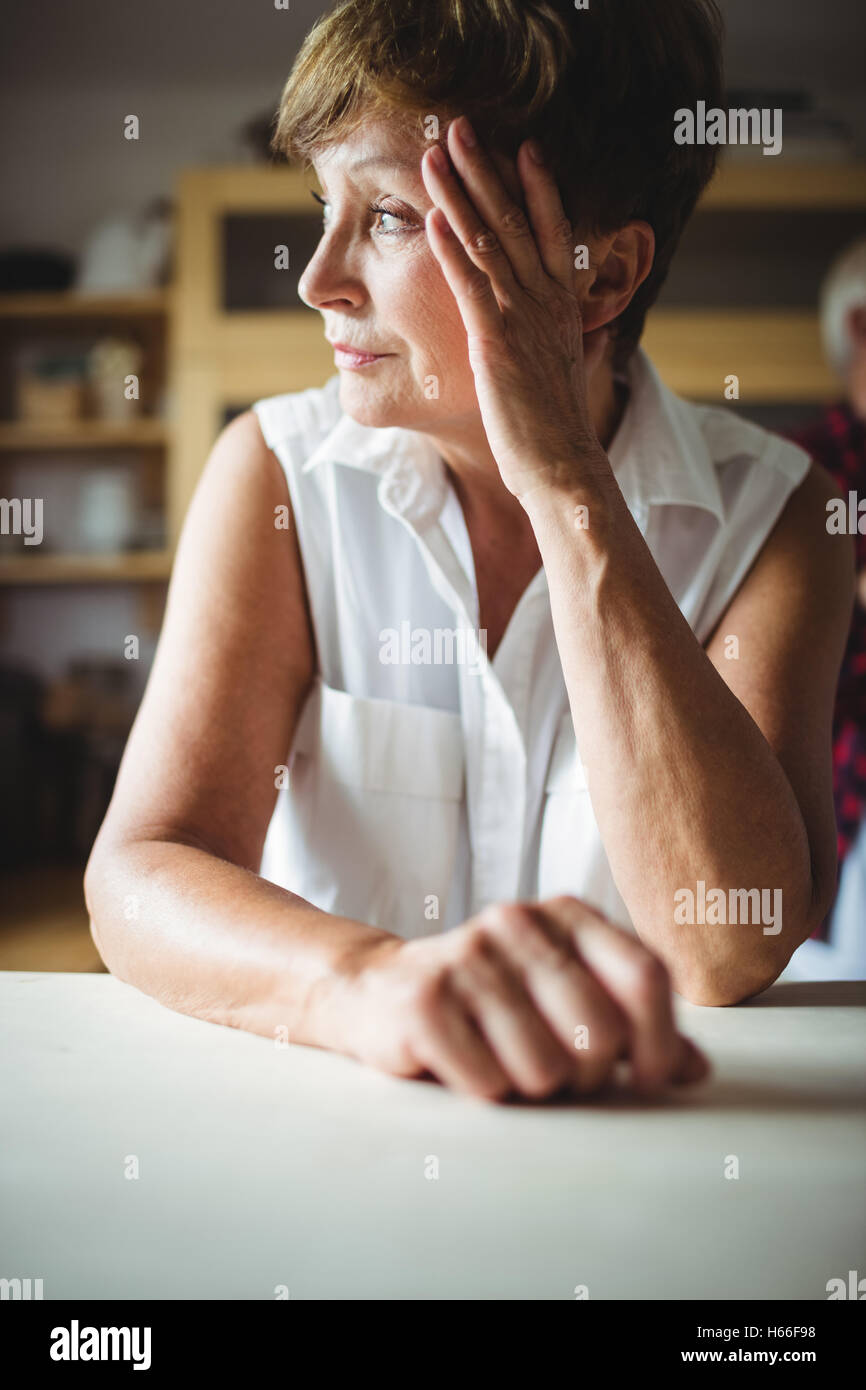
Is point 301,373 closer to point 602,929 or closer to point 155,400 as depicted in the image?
point 155,400

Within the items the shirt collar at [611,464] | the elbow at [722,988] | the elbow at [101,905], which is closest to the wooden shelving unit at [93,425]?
the shirt collar at [611,464]

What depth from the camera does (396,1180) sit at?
425 mm

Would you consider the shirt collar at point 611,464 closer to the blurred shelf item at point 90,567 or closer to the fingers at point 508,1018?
the fingers at point 508,1018

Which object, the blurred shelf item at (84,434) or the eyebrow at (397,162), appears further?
the blurred shelf item at (84,434)

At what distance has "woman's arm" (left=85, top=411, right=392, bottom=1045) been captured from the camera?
0.57 meters

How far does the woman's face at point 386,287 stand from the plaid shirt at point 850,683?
0.73 metres

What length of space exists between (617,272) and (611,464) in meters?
0.15

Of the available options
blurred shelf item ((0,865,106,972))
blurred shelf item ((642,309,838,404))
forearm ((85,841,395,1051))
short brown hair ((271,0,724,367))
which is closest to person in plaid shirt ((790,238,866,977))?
short brown hair ((271,0,724,367))

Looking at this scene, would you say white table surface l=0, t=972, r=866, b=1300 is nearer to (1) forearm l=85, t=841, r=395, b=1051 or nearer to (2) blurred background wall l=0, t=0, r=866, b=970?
(1) forearm l=85, t=841, r=395, b=1051

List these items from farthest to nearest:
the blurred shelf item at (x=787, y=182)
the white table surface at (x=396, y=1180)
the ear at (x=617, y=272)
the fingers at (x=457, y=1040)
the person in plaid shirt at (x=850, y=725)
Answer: the blurred shelf item at (x=787, y=182) → the person in plaid shirt at (x=850, y=725) → the ear at (x=617, y=272) → the fingers at (x=457, y=1040) → the white table surface at (x=396, y=1180)

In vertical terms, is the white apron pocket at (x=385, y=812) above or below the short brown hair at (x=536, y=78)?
below

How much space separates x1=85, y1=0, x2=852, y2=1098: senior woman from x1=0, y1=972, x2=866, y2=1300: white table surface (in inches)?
1.2

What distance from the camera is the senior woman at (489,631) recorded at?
56 centimetres

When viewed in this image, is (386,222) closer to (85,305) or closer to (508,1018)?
(508,1018)
